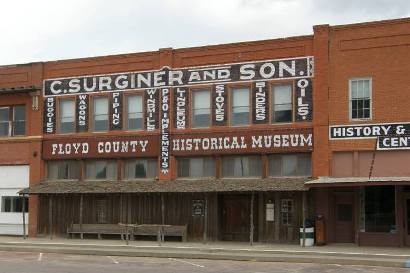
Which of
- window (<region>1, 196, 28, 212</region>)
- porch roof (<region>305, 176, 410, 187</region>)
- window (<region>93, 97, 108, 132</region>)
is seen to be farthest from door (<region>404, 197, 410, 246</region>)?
window (<region>1, 196, 28, 212</region>)

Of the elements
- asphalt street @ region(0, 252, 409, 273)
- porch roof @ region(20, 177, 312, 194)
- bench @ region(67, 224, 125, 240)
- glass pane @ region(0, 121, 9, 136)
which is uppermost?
glass pane @ region(0, 121, 9, 136)

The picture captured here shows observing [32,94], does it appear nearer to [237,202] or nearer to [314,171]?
[237,202]

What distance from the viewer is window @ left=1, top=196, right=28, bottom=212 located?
33.4 m

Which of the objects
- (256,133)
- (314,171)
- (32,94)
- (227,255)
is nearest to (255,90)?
(256,133)

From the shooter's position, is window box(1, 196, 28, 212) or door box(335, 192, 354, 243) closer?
door box(335, 192, 354, 243)

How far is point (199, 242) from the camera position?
29062mm

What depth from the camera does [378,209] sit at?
26.7 meters

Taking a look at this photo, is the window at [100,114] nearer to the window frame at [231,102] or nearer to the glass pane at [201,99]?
the glass pane at [201,99]

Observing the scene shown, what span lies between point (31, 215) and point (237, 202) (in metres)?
10.4

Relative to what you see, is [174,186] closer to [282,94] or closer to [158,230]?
[158,230]

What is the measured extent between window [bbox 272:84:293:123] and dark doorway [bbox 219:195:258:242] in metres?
3.71

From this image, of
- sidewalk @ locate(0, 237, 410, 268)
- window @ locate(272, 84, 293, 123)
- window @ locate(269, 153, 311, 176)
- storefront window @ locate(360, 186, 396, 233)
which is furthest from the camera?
window @ locate(272, 84, 293, 123)

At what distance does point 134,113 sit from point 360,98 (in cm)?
1044

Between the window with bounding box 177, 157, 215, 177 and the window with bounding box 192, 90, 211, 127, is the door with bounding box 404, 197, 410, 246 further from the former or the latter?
the window with bounding box 192, 90, 211, 127
